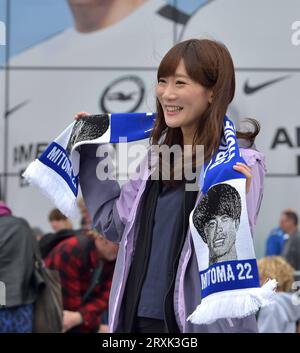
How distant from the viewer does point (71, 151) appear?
11.2 feet

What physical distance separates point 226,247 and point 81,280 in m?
3.49

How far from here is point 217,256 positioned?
2969mm

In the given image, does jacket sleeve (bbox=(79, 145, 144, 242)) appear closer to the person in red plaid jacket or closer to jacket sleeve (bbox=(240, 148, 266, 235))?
jacket sleeve (bbox=(240, 148, 266, 235))

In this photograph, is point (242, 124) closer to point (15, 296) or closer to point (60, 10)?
point (15, 296)

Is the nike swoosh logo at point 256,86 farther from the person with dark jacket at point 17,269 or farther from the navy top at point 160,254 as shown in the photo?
the navy top at point 160,254

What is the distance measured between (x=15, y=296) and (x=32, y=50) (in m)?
3.86

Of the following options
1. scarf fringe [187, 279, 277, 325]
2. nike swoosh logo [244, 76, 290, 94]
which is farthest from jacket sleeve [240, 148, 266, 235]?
nike swoosh logo [244, 76, 290, 94]

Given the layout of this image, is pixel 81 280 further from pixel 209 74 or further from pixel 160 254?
pixel 209 74

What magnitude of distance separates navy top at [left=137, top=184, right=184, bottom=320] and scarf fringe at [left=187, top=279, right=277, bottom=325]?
18 centimetres

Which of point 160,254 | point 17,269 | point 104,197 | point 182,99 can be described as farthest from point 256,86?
point 160,254

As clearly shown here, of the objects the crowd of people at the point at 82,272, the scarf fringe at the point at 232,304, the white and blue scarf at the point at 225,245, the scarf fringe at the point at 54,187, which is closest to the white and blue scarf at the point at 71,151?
the scarf fringe at the point at 54,187

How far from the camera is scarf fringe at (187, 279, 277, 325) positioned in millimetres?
2879

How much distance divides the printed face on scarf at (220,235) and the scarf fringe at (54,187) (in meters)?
0.67

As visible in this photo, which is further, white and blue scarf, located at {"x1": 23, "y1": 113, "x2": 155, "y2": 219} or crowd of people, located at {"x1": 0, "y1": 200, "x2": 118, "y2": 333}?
crowd of people, located at {"x1": 0, "y1": 200, "x2": 118, "y2": 333}
